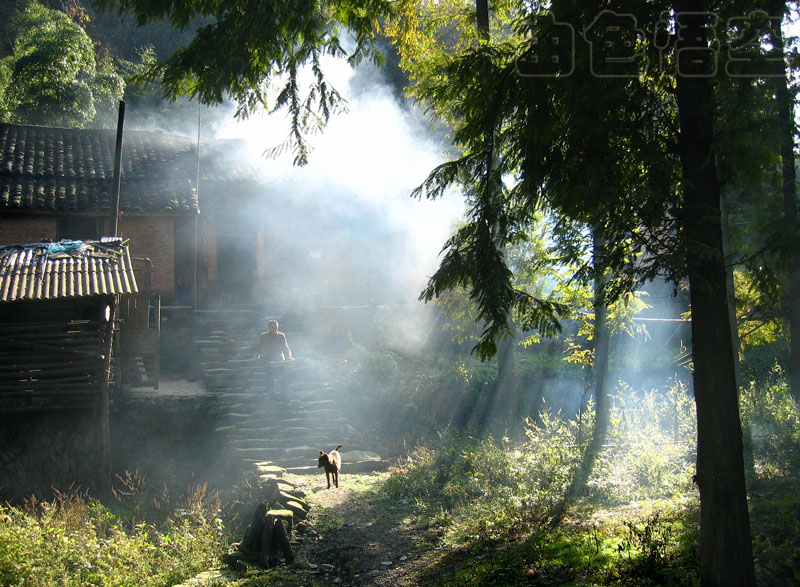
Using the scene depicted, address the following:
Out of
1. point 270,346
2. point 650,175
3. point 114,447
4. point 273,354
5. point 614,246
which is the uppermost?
point 650,175

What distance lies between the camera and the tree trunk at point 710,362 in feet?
14.4

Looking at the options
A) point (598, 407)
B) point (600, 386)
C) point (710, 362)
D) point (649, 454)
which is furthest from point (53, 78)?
point (710, 362)

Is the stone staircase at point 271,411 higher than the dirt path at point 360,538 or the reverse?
higher

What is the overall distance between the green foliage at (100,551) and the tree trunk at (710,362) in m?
6.19

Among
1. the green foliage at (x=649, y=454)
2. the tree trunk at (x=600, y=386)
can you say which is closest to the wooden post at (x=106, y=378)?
the tree trunk at (x=600, y=386)

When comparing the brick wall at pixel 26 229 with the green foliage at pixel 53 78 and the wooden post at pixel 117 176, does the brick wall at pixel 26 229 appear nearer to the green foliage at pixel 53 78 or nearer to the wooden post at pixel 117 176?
the wooden post at pixel 117 176

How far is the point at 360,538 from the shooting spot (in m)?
8.02

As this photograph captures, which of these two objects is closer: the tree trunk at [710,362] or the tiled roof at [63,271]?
the tree trunk at [710,362]

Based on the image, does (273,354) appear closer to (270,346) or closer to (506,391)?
(270,346)

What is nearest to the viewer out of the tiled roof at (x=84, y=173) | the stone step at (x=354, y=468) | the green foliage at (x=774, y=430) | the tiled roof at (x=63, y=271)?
the green foliage at (x=774, y=430)

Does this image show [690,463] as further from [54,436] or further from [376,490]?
[54,436]

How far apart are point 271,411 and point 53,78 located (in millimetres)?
19030

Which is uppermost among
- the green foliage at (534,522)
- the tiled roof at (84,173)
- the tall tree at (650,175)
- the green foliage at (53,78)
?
the green foliage at (53,78)

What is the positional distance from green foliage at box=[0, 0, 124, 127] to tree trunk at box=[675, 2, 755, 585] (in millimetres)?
25904
